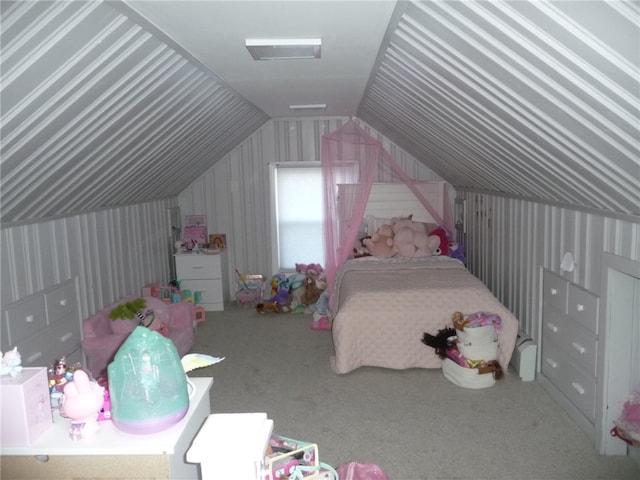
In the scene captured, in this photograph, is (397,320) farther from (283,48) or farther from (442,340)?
(283,48)

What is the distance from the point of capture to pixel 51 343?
10.8 feet

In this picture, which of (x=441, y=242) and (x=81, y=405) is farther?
(x=441, y=242)

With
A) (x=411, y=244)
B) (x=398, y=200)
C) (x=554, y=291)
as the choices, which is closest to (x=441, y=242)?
(x=411, y=244)

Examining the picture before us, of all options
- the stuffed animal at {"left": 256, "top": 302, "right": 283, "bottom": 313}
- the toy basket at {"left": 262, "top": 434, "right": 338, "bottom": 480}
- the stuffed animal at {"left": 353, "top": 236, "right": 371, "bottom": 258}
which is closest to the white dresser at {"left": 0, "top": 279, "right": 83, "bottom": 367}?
the toy basket at {"left": 262, "top": 434, "right": 338, "bottom": 480}

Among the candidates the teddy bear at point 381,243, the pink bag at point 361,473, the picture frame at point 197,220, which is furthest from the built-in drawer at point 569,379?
the picture frame at point 197,220

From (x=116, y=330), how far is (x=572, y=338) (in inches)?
128

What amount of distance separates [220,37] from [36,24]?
3.40 feet

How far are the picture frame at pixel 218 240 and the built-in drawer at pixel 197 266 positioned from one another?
41 cm

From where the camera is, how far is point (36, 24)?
1.80 metres

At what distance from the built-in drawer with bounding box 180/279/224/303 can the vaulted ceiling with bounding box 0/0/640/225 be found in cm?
182

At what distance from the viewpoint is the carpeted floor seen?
2635mm

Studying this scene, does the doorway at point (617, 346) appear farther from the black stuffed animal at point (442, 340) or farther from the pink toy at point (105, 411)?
the pink toy at point (105, 411)

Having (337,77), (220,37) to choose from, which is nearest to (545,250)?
(337,77)

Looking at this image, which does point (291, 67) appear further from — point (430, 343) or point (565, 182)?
point (430, 343)
